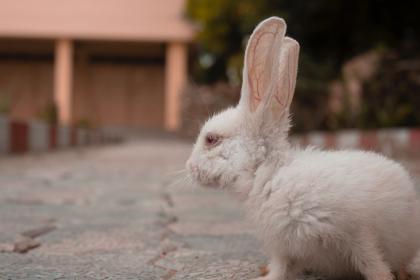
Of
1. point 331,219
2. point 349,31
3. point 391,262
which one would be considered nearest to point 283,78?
point 331,219

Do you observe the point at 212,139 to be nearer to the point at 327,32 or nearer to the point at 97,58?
the point at 327,32

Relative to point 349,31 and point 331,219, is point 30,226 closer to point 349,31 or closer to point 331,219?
point 331,219

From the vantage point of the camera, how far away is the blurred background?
10695 millimetres

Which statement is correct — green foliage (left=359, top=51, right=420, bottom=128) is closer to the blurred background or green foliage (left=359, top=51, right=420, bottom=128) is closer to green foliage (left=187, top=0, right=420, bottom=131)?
the blurred background

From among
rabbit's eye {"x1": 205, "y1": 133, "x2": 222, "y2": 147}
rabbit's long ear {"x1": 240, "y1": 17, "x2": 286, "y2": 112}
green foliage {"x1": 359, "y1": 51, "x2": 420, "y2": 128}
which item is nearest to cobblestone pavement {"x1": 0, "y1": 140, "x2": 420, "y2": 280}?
rabbit's eye {"x1": 205, "y1": 133, "x2": 222, "y2": 147}

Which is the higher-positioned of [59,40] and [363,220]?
[59,40]

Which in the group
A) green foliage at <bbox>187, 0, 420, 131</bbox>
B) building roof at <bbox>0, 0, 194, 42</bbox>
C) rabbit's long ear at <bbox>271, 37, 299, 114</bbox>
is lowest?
rabbit's long ear at <bbox>271, 37, 299, 114</bbox>

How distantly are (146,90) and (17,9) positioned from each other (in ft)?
27.6

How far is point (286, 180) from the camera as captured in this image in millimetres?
1708

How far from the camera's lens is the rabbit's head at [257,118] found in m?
Result: 1.84

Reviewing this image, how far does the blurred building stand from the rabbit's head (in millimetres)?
16989

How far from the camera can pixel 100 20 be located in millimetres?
23875

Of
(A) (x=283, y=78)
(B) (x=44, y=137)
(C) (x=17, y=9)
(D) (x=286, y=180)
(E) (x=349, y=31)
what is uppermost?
(C) (x=17, y=9)

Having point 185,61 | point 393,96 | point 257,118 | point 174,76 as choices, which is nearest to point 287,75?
point 257,118
